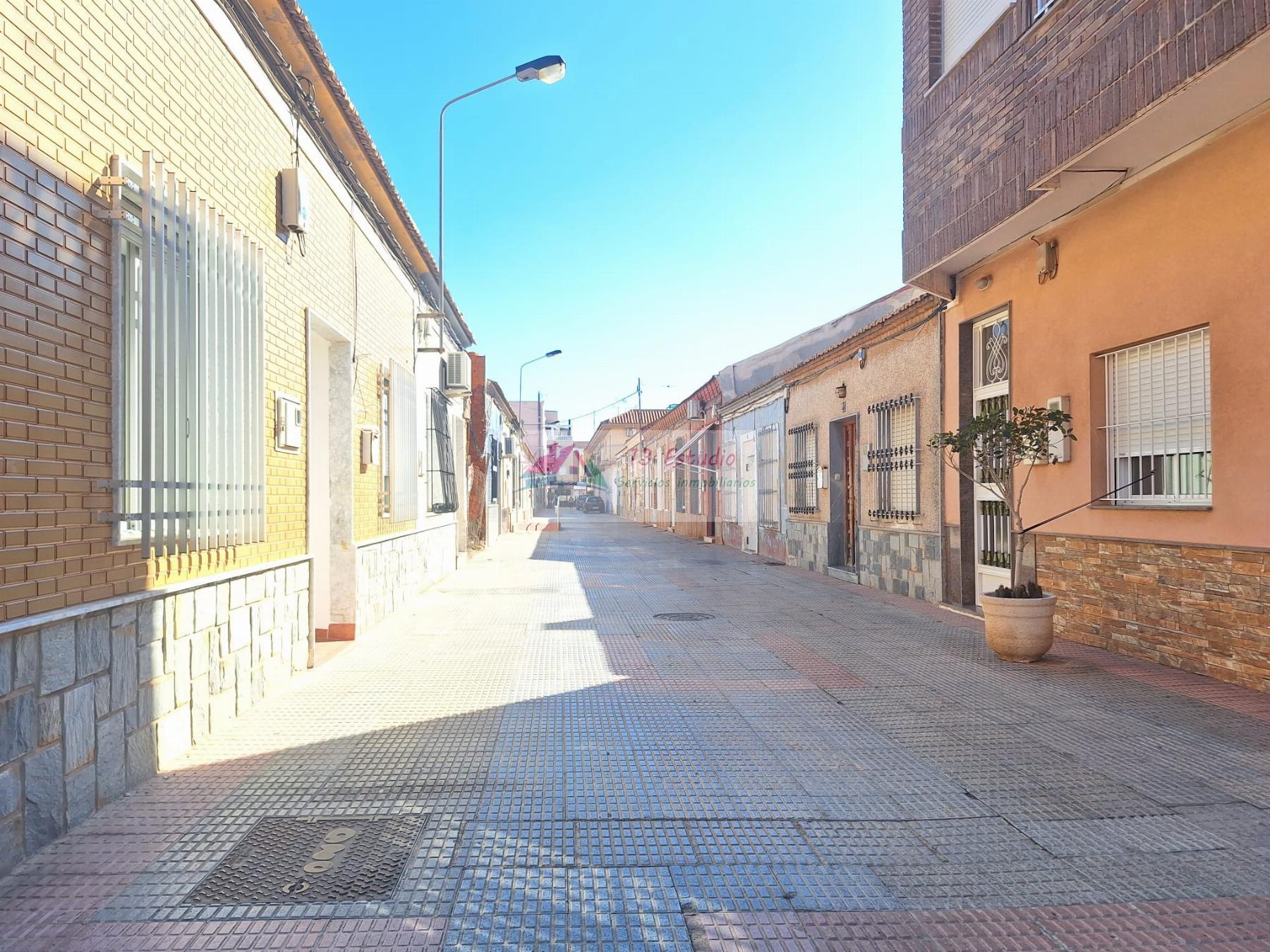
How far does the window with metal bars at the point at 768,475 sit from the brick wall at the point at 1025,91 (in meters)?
7.45

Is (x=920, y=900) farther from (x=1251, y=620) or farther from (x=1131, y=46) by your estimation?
(x=1131, y=46)

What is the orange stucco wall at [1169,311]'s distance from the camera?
16.9 ft

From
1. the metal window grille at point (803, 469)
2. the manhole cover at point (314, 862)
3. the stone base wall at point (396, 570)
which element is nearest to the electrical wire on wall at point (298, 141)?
the stone base wall at point (396, 570)

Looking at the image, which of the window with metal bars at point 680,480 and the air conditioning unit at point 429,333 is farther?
the window with metal bars at point 680,480

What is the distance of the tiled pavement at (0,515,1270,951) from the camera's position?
8.41ft

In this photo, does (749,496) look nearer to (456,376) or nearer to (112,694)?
(456,376)

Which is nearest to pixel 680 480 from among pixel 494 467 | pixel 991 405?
pixel 494 467

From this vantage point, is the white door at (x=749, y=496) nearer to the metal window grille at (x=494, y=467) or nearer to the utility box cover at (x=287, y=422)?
the metal window grille at (x=494, y=467)

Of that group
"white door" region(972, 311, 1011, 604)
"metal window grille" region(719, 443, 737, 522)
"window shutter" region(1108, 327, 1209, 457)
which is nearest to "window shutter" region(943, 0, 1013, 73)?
"white door" region(972, 311, 1011, 604)

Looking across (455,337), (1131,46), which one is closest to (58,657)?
(1131,46)

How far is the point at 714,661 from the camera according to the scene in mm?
6445

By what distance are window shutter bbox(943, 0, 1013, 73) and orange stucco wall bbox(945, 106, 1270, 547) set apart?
2.13 metres

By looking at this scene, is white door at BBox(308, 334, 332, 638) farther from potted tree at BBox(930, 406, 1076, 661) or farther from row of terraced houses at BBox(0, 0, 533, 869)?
potted tree at BBox(930, 406, 1076, 661)

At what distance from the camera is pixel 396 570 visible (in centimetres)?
941
